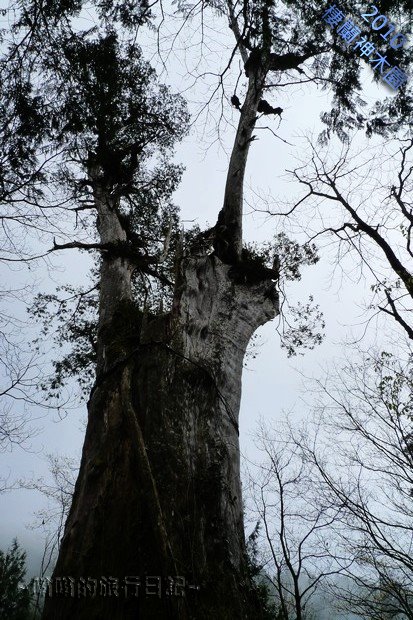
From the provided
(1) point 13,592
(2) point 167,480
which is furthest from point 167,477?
(1) point 13,592

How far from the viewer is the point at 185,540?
6.21 feet

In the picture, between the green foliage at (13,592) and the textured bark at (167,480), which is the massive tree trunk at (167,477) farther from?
the green foliage at (13,592)

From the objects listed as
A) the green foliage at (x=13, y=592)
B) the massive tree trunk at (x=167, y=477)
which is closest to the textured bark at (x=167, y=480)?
the massive tree trunk at (x=167, y=477)

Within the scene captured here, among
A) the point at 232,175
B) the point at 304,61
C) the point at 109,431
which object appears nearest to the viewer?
A: the point at 109,431

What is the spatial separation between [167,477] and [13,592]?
13798mm

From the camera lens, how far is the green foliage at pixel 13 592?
11.4m

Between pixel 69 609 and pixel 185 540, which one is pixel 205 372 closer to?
pixel 185 540

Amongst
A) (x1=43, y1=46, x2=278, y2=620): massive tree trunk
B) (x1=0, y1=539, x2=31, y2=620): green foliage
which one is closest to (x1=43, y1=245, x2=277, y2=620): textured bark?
(x1=43, y1=46, x2=278, y2=620): massive tree trunk

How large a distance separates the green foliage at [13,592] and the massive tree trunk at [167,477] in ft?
39.7

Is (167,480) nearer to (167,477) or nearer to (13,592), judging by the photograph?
(167,477)

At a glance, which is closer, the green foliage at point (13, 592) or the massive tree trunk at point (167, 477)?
the massive tree trunk at point (167, 477)

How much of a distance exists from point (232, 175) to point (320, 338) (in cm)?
391

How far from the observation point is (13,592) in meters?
12.2

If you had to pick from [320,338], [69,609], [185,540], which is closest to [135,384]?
[185,540]
